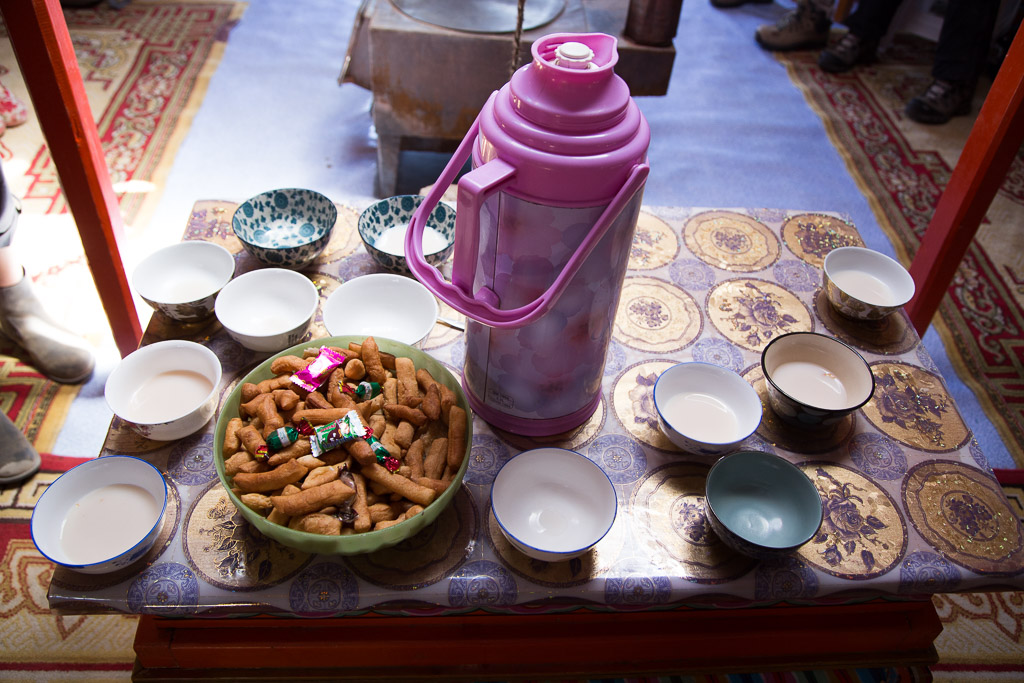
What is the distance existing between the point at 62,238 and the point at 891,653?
7.31ft

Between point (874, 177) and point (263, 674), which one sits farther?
point (874, 177)

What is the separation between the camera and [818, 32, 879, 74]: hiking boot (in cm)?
297

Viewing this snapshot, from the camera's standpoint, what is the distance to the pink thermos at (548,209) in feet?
2.46

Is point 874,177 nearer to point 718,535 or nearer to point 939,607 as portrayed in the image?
point 939,607

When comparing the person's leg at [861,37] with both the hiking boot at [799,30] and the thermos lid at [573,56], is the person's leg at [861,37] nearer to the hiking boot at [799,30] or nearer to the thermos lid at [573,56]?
the hiking boot at [799,30]

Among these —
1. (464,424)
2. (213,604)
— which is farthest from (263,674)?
(464,424)

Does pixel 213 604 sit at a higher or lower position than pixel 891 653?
higher

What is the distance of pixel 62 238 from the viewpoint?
2.03m

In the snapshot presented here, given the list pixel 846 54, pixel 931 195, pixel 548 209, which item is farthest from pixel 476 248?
pixel 846 54

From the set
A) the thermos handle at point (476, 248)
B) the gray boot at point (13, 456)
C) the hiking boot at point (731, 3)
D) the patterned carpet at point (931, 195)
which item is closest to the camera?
the thermos handle at point (476, 248)

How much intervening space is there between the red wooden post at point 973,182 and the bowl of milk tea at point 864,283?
0.25 meters

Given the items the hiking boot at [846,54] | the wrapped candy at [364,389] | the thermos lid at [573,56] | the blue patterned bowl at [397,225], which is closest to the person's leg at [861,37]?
the hiking boot at [846,54]

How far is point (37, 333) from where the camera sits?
1647 millimetres

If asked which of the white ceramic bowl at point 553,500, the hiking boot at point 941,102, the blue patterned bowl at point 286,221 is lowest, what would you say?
the hiking boot at point 941,102
